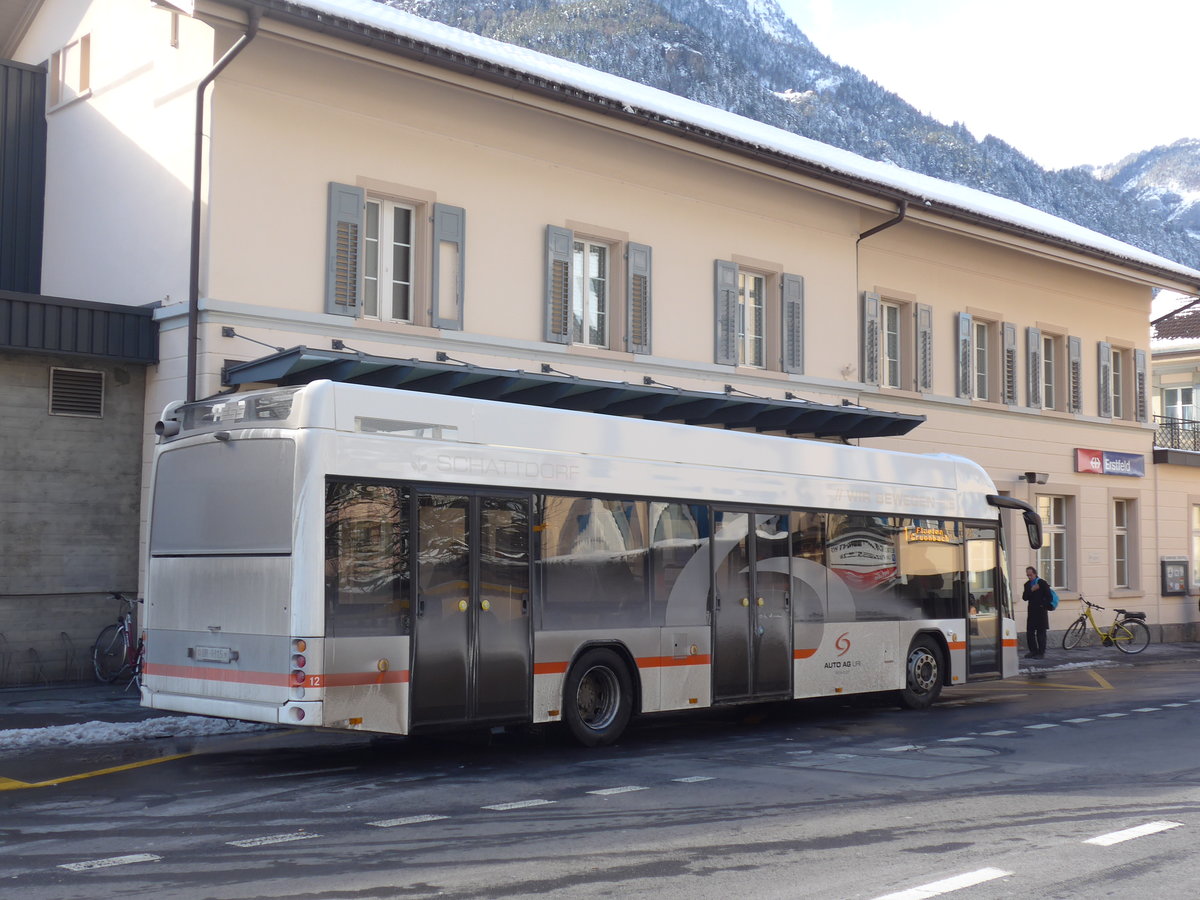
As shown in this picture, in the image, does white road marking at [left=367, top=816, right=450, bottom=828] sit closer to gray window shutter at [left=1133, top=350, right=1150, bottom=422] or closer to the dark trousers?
the dark trousers

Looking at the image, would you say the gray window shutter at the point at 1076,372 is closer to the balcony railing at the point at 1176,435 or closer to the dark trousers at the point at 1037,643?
the balcony railing at the point at 1176,435

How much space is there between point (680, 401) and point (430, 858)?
12.5 metres

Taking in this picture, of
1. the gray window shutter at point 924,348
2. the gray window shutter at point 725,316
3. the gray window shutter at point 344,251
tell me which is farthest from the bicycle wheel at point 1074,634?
the gray window shutter at point 344,251

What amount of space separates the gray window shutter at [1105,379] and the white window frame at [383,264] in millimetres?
18213

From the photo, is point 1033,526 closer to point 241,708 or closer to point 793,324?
point 793,324

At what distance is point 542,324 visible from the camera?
18969mm

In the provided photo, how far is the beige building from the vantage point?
16.0 metres

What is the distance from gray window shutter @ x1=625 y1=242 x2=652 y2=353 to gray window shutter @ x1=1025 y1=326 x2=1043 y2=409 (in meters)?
11.2

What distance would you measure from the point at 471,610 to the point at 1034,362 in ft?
66.6

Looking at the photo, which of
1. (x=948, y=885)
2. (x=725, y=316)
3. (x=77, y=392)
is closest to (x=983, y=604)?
(x=725, y=316)

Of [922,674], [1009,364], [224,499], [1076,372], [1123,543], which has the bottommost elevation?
[922,674]

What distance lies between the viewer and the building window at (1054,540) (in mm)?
28859

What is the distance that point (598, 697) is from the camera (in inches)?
477

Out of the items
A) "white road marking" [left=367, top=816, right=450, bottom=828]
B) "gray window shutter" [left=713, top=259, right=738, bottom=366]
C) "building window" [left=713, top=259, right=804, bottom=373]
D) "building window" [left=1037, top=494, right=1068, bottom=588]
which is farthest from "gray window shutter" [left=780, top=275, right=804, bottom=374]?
"white road marking" [left=367, top=816, right=450, bottom=828]
